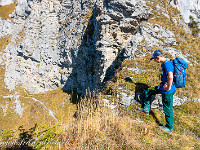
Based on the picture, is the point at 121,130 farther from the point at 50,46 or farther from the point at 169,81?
the point at 50,46

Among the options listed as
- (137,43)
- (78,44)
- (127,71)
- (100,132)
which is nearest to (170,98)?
(100,132)

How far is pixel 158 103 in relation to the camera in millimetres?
7008

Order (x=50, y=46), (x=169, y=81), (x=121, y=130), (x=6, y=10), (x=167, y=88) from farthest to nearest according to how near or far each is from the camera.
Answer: (x=6, y=10) < (x=50, y=46) < (x=167, y=88) < (x=169, y=81) < (x=121, y=130)

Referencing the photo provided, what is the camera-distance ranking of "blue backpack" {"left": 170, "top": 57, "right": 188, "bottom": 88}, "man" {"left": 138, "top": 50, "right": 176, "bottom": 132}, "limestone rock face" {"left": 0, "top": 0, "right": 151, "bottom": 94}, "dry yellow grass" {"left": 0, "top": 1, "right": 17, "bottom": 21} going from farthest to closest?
"dry yellow grass" {"left": 0, "top": 1, "right": 17, "bottom": 21} < "limestone rock face" {"left": 0, "top": 0, "right": 151, "bottom": 94} < "blue backpack" {"left": 170, "top": 57, "right": 188, "bottom": 88} < "man" {"left": 138, "top": 50, "right": 176, "bottom": 132}

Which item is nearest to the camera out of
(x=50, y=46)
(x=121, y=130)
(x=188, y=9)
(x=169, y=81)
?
(x=121, y=130)

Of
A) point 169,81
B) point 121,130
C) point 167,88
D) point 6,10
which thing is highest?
point 6,10

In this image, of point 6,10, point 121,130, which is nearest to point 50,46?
point 6,10

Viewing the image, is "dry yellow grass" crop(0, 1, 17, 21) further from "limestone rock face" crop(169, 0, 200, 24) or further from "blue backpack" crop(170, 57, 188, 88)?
"blue backpack" crop(170, 57, 188, 88)

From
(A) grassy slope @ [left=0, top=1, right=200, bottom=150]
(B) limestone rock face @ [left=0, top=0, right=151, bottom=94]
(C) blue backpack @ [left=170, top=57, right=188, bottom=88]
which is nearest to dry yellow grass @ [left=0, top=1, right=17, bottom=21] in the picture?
(B) limestone rock face @ [left=0, top=0, right=151, bottom=94]

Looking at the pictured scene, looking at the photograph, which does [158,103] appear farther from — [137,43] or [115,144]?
[137,43]

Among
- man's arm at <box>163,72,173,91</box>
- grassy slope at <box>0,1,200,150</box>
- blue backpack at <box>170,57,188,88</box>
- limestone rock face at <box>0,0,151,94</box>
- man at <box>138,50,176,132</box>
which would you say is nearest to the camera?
grassy slope at <box>0,1,200,150</box>

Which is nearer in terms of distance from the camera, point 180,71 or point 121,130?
point 121,130

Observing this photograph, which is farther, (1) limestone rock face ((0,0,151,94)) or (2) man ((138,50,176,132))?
(1) limestone rock face ((0,0,151,94))

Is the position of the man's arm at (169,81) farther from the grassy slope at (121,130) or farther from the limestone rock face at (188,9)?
the limestone rock face at (188,9)
